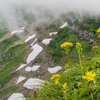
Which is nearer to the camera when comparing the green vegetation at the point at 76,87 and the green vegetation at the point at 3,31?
the green vegetation at the point at 76,87

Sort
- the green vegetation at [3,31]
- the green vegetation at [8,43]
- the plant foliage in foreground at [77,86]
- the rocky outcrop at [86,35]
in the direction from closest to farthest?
the plant foliage in foreground at [77,86] < the rocky outcrop at [86,35] < the green vegetation at [8,43] < the green vegetation at [3,31]

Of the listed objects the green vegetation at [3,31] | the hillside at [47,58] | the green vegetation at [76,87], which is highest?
the green vegetation at [3,31]

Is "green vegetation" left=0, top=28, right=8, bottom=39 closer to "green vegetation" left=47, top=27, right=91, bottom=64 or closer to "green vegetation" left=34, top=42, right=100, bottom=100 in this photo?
"green vegetation" left=47, top=27, right=91, bottom=64

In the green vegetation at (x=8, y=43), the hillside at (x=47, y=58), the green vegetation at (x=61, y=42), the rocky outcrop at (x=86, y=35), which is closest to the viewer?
the rocky outcrop at (x=86, y=35)

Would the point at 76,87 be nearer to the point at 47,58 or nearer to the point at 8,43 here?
the point at 47,58

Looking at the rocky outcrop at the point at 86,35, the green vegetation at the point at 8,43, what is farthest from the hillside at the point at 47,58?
the green vegetation at the point at 8,43

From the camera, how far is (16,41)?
44.2 m

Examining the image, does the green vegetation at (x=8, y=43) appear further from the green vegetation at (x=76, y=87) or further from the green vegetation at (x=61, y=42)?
the green vegetation at (x=76, y=87)

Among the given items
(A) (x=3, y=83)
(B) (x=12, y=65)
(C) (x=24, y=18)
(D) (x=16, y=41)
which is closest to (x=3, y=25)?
(C) (x=24, y=18)

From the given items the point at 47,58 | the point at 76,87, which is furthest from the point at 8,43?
the point at 76,87

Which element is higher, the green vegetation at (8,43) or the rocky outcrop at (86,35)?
the green vegetation at (8,43)

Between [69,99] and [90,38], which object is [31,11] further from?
[69,99]

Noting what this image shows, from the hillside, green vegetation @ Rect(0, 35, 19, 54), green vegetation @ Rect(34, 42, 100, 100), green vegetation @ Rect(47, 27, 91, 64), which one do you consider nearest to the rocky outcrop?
the hillside

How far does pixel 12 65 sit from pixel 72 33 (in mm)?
17174
